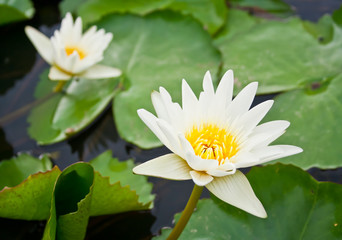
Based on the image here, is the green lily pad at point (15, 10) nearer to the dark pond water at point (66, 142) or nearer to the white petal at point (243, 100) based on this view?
the dark pond water at point (66, 142)

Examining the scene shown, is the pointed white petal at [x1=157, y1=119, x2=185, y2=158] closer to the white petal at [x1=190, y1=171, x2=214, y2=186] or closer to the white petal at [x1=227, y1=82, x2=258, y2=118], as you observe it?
the white petal at [x1=190, y1=171, x2=214, y2=186]

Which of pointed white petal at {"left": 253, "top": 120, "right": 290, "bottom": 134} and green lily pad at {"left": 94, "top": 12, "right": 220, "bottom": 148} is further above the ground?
pointed white petal at {"left": 253, "top": 120, "right": 290, "bottom": 134}

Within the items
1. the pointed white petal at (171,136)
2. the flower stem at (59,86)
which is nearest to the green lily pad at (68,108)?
the flower stem at (59,86)

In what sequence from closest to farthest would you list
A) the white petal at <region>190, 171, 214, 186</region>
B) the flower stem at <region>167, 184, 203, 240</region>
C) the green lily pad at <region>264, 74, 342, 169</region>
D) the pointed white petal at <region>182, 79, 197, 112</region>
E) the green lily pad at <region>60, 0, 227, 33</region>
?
1. the white petal at <region>190, 171, 214, 186</region>
2. the flower stem at <region>167, 184, 203, 240</region>
3. the pointed white petal at <region>182, 79, 197, 112</region>
4. the green lily pad at <region>264, 74, 342, 169</region>
5. the green lily pad at <region>60, 0, 227, 33</region>

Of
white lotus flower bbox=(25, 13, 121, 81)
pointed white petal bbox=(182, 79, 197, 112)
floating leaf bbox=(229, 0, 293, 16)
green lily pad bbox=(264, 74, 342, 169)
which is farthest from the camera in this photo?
floating leaf bbox=(229, 0, 293, 16)

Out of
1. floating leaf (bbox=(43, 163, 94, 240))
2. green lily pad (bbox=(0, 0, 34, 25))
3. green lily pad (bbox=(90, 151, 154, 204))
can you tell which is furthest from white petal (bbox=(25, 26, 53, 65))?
floating leaf (bbox=(43, 163, 94, 240))

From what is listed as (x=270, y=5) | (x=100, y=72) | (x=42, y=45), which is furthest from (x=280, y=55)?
(x=42, y=45)

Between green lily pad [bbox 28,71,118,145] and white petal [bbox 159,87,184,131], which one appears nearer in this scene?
white petal [bbox 159,87,184,131]

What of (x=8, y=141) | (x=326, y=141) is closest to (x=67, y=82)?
(x=8, y=141)

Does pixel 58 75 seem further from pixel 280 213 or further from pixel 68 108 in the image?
pixel 280 213
